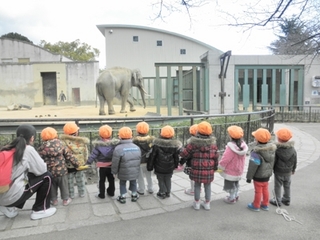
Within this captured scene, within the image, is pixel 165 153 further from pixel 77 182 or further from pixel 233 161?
pixel 77 182

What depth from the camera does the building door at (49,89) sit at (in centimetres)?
2820

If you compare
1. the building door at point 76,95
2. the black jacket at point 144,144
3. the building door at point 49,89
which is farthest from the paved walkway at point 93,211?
the building door at point 49,89

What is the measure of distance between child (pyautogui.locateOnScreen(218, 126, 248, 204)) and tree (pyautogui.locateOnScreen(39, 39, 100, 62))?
52.2 metres

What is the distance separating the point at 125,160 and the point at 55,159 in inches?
38.2

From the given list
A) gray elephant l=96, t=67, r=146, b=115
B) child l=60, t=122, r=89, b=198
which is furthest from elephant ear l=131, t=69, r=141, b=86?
child l=60, t=122, r=89, b=198

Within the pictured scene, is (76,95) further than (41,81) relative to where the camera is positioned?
No

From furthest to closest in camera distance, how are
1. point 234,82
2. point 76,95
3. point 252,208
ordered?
1. point 76,95
2. point 234,82
3. point 252,208

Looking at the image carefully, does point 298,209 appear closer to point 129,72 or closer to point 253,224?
point 253,224

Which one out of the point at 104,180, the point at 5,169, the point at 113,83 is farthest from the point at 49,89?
the point at 5,169

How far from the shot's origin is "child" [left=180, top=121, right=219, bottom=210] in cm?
397

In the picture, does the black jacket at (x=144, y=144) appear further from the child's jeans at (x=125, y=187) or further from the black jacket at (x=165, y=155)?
the child's jeans at (x=125, y=187)

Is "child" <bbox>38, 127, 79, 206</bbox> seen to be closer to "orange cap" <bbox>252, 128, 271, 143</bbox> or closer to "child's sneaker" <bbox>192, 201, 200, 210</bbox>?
"child's sneaker" <bbox>192, 201, 200, 210</bbox>

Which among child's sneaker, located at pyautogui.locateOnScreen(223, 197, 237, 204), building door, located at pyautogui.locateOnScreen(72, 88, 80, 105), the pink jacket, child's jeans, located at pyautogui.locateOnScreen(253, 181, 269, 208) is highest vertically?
building door, located at pyautogui.locateOnScreen(72, 88, 80, 105)

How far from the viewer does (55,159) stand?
393 cm
